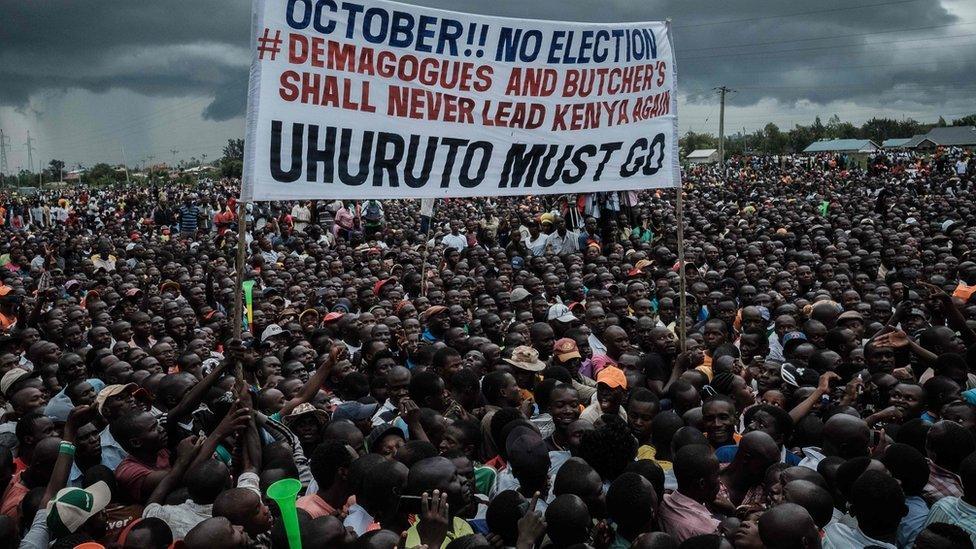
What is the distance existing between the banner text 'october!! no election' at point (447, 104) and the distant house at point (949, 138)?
2724 inches

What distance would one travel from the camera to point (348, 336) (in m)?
7.13

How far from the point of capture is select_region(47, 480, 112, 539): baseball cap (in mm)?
3000

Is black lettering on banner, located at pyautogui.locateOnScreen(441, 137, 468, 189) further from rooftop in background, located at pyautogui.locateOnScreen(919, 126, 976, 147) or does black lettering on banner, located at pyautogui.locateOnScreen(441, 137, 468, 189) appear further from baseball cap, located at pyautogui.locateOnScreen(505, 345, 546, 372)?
rooftop in background, located at pyautogui.locateOnScreen(919, 126, 976, 147)

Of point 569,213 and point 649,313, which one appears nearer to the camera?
point 649,313

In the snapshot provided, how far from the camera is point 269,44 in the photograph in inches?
149

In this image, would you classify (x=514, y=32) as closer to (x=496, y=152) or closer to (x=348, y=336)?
(x=496, y=152)

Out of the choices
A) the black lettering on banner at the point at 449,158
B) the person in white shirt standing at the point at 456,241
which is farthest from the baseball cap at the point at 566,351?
the person in white shirt standing at the point at 456,241

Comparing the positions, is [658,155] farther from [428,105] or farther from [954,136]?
[954,136]

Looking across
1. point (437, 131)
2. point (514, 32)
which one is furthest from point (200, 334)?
point (514, 32)

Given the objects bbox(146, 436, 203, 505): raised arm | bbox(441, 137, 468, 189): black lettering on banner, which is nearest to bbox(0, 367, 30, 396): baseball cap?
bbox(146, 436, 203, 505): raised arm

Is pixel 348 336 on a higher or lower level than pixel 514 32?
lower

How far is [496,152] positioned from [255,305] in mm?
4618

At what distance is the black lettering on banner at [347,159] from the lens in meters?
4.15

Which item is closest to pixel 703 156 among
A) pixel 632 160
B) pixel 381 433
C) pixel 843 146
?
pixel 843 146
